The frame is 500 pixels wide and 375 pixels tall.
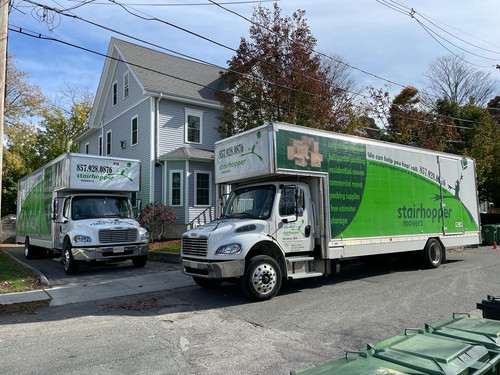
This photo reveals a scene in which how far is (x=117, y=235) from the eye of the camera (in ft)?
39.0

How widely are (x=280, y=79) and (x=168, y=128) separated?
819 cm

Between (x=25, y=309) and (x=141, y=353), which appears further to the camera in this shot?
(x=25, y=309)

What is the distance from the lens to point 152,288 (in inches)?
368

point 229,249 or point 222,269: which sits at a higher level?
point 229,249

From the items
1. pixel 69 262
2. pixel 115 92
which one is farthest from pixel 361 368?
pixel 115 92

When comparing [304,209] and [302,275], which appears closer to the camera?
[302,275]

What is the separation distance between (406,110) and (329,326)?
59.4 feet

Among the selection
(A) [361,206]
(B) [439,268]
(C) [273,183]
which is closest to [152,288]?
(C) [273,183]

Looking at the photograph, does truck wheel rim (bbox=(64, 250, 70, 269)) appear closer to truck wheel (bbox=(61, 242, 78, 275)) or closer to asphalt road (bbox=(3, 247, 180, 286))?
truck wheel (bbox=(61, 242, 78, 275))

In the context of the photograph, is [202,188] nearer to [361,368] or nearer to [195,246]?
Answer: [195,246]

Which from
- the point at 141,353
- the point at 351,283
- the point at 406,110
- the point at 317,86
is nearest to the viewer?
the point at 141,353

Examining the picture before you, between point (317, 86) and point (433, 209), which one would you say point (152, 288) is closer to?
point (433, 209)

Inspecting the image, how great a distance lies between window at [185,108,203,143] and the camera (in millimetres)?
21641

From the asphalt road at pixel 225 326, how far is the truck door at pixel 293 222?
1.04 m
